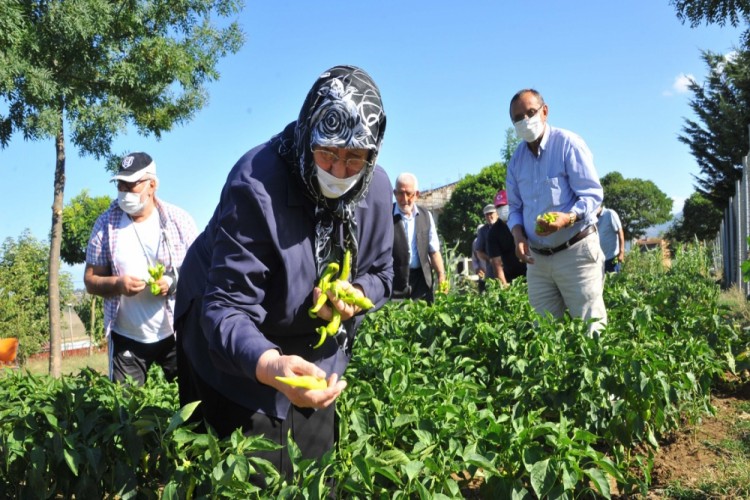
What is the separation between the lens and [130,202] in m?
3.83

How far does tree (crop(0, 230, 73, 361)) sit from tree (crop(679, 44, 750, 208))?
2152 centimetres

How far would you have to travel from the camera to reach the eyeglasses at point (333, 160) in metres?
1.88

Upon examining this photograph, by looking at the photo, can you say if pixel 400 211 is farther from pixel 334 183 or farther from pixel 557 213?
pixel 334 183

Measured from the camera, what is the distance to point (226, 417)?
2.14 metres

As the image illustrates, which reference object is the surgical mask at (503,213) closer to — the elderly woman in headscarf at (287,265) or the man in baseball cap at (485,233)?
the man in baseball cap at (485,233)

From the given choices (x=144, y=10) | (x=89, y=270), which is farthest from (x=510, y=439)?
(x=144, y=10)

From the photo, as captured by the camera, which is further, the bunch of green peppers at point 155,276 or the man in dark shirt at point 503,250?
the man in dark shirt at point 503,250

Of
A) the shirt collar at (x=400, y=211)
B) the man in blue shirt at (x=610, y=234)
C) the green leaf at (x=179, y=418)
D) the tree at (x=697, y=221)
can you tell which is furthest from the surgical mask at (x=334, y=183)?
the tree at (x=697, y=221)

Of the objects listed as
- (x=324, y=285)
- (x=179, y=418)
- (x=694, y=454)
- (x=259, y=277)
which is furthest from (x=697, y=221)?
(x=179, y=418)

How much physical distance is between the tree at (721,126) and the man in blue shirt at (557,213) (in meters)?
21.9

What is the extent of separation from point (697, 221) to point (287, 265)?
4687 cm

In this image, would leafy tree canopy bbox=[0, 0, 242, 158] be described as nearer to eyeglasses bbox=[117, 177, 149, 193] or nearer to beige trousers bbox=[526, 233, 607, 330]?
eyeglasses bbox=[117, 177, 149, 193]

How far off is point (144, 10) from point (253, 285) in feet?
22.1

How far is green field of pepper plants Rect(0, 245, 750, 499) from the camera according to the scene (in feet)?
6.21
